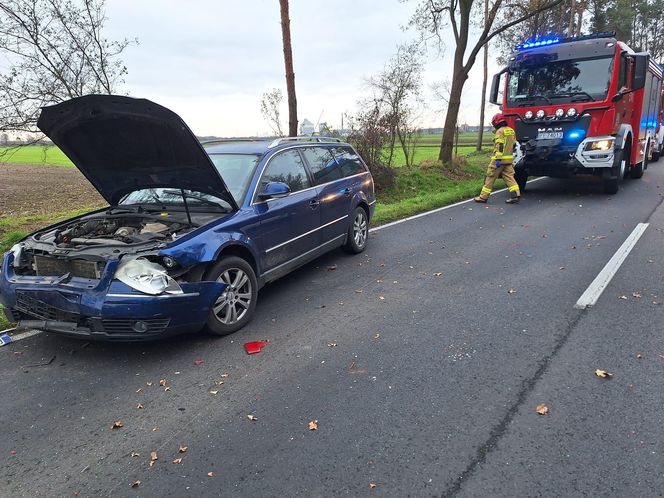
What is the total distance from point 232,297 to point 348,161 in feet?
11.0

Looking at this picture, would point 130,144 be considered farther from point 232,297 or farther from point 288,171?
point 288,171

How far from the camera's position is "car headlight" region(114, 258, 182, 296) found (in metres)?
3.56

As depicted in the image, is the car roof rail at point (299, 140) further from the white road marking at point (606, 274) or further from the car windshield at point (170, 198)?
the white road marking at point (606, 274)

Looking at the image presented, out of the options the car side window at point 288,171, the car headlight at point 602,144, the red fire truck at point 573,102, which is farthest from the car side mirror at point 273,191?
the car headlight at point 602,144

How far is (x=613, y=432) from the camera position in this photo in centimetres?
269

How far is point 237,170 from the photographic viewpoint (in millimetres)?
4984

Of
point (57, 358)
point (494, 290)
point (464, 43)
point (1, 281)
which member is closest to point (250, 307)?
point (57, 358)

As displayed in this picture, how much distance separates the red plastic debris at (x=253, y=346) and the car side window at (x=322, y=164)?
8.09 ft

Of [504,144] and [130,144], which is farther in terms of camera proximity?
[504,144]

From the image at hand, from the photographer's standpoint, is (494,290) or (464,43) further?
(464,43)

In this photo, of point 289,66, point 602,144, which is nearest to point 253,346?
point 602,144

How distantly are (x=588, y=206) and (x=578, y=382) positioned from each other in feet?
26.0

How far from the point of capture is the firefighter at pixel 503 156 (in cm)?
1023

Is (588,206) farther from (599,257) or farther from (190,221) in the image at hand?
(190,221)
